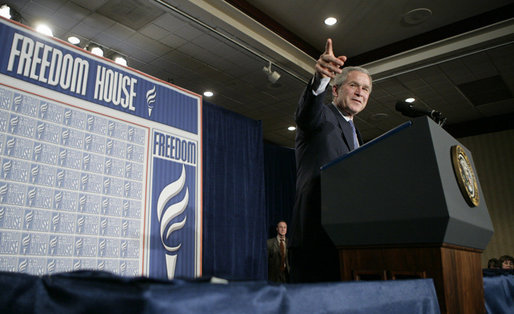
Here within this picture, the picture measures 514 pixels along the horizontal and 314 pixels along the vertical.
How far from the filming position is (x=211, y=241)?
15.8 feet

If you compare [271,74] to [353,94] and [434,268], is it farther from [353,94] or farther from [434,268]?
[434,268]

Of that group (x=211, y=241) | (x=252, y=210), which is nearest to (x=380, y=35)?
(x=252, y=210)

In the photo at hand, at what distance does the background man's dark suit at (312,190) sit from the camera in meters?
1.14

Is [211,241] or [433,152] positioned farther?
[211,241]

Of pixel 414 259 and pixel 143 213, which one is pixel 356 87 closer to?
pixel 414 259

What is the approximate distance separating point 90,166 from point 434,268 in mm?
2297

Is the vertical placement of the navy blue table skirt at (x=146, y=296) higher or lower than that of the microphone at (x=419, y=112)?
lower

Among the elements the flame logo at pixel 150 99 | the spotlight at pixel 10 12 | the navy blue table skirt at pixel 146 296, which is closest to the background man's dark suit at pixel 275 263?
the flame logo at pixel 150 99

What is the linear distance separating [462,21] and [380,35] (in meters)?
0.89

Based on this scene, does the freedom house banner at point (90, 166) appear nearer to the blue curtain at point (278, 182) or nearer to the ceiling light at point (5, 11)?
the ceiling light at point (5, 11)

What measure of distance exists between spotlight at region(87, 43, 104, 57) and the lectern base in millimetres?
3906

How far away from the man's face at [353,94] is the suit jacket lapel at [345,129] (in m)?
0.06

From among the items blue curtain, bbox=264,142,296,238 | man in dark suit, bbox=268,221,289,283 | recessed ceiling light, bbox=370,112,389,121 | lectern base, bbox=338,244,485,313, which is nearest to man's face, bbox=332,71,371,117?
lectern base, bbox=338,244,485,313

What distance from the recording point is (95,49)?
413cm
